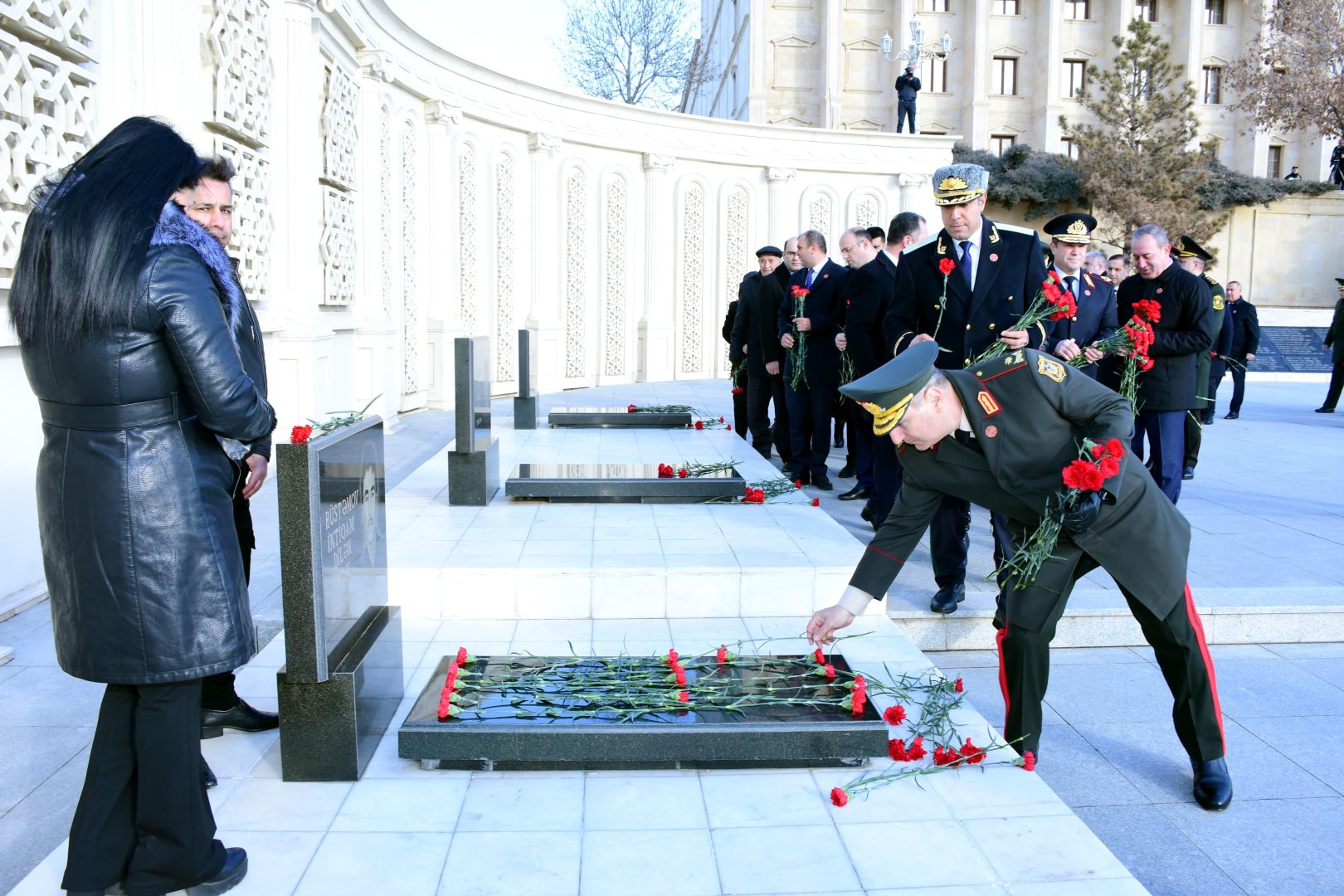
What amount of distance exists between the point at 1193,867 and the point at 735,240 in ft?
53.1

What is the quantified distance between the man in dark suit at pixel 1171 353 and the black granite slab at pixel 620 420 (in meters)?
5.15

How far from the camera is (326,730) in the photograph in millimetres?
3164

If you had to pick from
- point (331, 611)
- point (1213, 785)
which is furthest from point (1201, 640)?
point (331, 611)

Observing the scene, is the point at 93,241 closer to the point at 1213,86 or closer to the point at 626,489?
the point at 626,489

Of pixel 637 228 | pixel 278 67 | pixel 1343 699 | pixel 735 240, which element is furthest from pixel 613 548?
pixel 735 240

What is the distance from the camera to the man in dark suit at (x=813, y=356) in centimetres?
828

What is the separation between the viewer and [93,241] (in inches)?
91.0

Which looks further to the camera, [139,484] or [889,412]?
[889,412]

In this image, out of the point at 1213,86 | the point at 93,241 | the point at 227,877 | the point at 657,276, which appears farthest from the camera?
the point at 1213,86

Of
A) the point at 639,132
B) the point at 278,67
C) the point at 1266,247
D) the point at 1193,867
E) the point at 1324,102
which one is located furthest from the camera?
the point at 1266,247

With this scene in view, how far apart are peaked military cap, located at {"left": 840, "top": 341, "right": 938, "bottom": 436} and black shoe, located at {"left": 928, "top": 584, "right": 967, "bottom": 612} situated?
223cm

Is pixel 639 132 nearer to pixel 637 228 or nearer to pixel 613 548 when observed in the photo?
pixel 637 228

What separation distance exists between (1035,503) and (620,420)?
7915mm

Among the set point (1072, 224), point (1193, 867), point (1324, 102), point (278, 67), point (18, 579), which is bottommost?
point (1193, 867)
